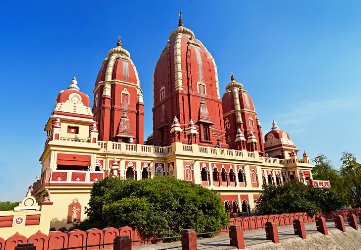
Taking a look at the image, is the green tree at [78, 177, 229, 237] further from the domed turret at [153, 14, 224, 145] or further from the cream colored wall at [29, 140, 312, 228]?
the domed turret at [153, 14, 224, 145]

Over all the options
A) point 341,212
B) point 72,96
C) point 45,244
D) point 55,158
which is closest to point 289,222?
point 341,212

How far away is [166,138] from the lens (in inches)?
1173

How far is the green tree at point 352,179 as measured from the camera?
3531 cm

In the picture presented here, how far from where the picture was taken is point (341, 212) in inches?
939

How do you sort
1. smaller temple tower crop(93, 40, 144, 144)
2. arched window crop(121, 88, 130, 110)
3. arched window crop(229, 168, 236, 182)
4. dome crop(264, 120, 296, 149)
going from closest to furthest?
smaller temple tower crop(93, 40, 144, 144), arched window crop(229, 168, 236, 182), arched window crop(121, 88, 130, 110), dome crop(264, 120, 296, 149)

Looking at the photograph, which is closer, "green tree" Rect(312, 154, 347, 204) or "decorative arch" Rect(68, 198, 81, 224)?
"decorative arch" Rect(68, 198, 81, 224)

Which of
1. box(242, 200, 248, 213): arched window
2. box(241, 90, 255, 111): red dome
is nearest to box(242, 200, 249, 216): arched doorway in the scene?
box(242, 200, 248, 213): arched window

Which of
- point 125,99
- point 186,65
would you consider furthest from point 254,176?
point 125,99

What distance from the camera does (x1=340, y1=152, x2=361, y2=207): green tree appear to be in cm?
3531

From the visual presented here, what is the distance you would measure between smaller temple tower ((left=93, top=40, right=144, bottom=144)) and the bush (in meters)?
14.0

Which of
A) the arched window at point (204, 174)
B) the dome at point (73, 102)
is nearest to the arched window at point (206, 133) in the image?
the arched window at point (204, 174)

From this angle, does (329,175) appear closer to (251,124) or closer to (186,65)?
(251,124)

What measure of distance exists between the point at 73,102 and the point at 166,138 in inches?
432

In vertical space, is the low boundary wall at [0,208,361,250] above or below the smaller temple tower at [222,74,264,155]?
below
